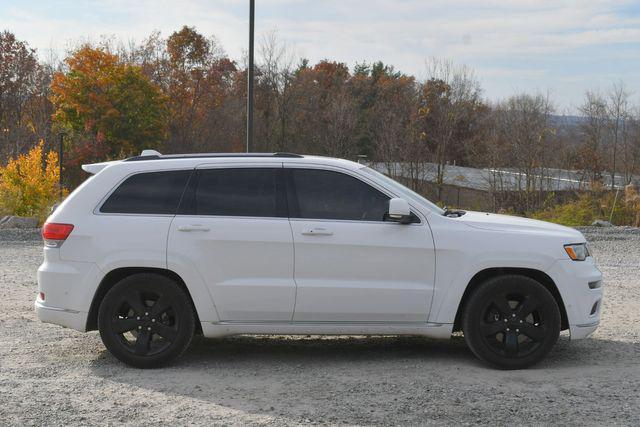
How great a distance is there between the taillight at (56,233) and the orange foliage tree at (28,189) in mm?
13563

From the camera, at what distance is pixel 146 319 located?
6492mm

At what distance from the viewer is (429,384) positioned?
5992mm

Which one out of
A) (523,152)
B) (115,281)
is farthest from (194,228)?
(523,152)

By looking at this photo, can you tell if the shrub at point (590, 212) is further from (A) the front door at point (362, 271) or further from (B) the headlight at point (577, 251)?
(A) the front door at point (362, 271)

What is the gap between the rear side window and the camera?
6617 millimetres

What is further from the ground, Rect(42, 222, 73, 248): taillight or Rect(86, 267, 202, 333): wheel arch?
Rect(42, 222, 73, 248): taillight

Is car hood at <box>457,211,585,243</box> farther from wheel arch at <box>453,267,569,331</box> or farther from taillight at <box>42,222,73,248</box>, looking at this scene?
taillight at <box>42,222,73,248</box>

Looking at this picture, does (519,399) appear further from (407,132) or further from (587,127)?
(587,127)

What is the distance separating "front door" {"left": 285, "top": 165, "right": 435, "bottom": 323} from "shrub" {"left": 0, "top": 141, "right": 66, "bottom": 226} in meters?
14.6

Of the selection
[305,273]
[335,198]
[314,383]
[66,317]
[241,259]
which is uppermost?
[335,198]

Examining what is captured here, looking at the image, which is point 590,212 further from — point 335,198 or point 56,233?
point 56,233

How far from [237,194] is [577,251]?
9.46 ft

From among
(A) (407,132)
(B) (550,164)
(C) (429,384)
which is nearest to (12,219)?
(C) (429,384)

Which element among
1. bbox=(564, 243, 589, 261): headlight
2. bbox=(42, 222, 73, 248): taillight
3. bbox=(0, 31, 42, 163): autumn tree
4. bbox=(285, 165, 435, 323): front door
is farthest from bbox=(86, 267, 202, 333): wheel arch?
bbox=(0, 31, 42, 163): autumn tree
